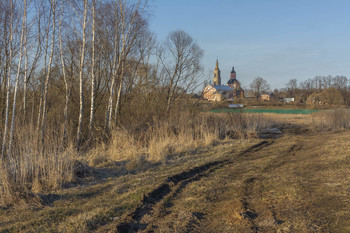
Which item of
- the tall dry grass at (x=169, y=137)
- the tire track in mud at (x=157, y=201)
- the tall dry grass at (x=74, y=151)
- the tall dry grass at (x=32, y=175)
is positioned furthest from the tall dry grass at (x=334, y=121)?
the tall dry grass at (x=32, y=175)

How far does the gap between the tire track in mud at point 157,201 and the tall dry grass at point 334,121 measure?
15.6 meters

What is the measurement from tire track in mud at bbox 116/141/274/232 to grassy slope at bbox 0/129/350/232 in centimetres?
4

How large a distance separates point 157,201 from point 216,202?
939 millimetres

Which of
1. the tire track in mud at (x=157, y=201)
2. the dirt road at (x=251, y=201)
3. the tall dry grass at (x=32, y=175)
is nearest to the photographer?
the dirt road at (x=251, y=201)

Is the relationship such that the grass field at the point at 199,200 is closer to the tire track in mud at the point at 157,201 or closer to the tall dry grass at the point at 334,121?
the tire track in mud at the point at 157,201

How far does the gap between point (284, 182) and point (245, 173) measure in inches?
44.3

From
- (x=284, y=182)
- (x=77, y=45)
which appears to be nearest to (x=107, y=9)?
(x=77, y=45)

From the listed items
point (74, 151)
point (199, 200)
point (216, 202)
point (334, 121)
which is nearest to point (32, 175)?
point (74, 151)

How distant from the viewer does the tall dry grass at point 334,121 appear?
1941cm

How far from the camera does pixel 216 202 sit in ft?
14.3

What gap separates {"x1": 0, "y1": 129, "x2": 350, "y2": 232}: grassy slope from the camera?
11.4 feet

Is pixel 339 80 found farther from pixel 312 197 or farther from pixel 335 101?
pixel 312 197

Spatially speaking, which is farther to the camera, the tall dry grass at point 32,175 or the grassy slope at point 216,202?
the tall dry grass at point 32,175

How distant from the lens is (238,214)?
367 centimetres
